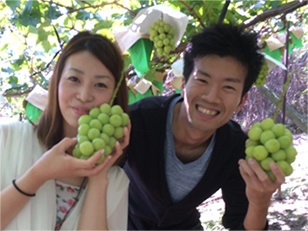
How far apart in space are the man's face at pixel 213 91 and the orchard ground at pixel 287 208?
10.2 feet

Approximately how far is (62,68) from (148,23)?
815 mm

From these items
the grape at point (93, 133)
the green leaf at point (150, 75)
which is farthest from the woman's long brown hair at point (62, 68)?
the green leaf at point (150, 75)

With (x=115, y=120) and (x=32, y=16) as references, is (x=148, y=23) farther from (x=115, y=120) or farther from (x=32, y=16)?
(x=115, y=120)

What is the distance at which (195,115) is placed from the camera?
1677mm

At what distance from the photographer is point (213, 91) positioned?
5.30 ft

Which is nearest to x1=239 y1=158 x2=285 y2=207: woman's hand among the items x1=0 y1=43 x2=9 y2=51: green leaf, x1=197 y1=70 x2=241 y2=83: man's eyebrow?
x1=197 y1=70 x2=241 y2=83: man's eyebrow

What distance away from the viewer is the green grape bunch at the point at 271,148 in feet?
4.01

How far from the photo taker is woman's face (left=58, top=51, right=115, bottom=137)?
1.38m

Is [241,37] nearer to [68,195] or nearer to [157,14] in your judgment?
[157,14]

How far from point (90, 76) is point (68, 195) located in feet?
1.89

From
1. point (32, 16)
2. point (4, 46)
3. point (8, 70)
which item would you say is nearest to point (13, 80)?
point (8, 70)

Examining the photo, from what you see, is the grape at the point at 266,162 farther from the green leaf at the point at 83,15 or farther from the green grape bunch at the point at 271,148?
the green leaf at the point at 83,15

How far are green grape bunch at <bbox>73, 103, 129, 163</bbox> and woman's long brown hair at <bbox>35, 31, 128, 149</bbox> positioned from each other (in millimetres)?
306

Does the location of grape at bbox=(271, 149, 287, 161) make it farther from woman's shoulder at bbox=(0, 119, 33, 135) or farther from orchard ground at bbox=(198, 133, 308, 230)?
orchard ground at bbox=(198, 133, 308, 230)
